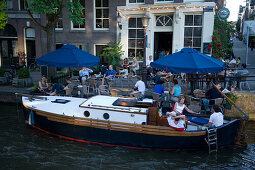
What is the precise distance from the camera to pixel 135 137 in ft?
27.4

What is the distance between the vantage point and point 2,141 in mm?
9453

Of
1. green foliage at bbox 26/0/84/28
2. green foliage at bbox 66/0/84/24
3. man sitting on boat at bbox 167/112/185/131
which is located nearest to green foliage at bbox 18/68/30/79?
green foliage at bbox 26/0/84/28

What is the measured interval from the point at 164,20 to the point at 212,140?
1138 centimetres

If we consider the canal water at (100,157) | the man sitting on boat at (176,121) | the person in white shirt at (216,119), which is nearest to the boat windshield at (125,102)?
the man sitting on boat at (176,121)

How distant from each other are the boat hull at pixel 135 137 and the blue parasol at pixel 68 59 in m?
2.34

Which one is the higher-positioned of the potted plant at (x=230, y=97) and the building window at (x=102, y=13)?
the building window at (x=102, y=13)

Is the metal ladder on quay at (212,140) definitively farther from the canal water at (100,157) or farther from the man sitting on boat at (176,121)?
the man sitting on boat at (176,121)

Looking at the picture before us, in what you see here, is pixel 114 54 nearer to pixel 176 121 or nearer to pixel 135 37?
pixel 135 37

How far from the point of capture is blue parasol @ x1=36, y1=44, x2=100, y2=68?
10.3 meters

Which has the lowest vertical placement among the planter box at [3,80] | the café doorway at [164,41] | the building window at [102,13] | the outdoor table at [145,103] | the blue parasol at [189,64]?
the outdoor table at [145,103]

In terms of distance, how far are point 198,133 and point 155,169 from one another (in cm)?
183

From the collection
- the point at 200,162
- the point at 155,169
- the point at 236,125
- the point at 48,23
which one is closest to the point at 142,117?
the point at 155,169

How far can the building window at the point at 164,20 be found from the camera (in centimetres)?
1728

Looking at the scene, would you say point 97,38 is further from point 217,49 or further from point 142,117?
point 142,117
